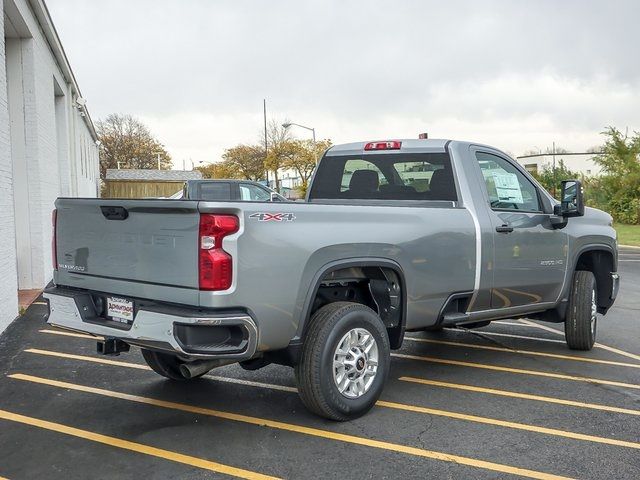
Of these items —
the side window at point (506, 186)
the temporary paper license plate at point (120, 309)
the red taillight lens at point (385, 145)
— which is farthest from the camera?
the red taillight lens at point (385, 145)

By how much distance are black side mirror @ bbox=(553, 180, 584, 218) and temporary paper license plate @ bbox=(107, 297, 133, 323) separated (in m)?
4.10

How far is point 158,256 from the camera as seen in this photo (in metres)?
3.85

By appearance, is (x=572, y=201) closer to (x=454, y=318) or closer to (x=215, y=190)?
(x=454, y=318)

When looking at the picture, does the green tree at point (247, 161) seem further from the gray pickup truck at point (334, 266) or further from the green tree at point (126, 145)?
the gray pickup truck at point (334, 266)

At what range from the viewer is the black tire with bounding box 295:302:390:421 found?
13.6ft

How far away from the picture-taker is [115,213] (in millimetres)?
4090

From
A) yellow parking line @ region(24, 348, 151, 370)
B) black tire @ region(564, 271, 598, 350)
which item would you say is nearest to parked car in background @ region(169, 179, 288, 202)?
yellow parking line @ region(24, 348, 151, 370)

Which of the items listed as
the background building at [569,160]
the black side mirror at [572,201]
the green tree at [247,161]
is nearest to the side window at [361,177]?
the black side mirror at [572,201]

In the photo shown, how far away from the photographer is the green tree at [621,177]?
31.1 m

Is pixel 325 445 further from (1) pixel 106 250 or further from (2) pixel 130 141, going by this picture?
(2) pixel 130 141

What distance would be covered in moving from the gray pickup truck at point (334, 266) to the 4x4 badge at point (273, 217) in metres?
0.01

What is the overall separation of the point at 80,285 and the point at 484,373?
142 inches

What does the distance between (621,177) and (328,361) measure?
31850mm

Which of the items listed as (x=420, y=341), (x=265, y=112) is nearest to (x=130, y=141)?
(x=265, y=112)
